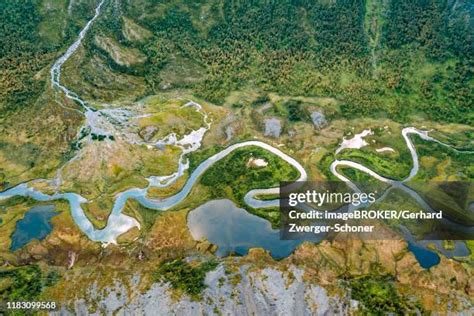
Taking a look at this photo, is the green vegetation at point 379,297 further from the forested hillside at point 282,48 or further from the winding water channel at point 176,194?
the forested hillside at point 282,48

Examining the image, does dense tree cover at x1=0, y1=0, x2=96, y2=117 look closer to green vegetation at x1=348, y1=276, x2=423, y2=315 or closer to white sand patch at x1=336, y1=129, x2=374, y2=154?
white sand patch at x1=336, y1=129, x2=374, y2=154

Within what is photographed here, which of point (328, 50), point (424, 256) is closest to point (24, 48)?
point (328, 50)

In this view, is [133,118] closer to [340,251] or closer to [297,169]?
[297,169]

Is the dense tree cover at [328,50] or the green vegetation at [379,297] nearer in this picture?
the green vegetation at [379,297]

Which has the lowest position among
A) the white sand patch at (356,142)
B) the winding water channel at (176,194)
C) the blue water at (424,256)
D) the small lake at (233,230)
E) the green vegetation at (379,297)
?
the blue water at (424,256)

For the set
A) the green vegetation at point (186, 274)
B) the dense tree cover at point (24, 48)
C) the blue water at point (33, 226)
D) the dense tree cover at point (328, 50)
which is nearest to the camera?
the green vegetation at point (186, 274)

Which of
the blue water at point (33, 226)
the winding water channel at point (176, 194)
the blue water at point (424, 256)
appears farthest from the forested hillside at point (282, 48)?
the blue water at point (424, 256)
